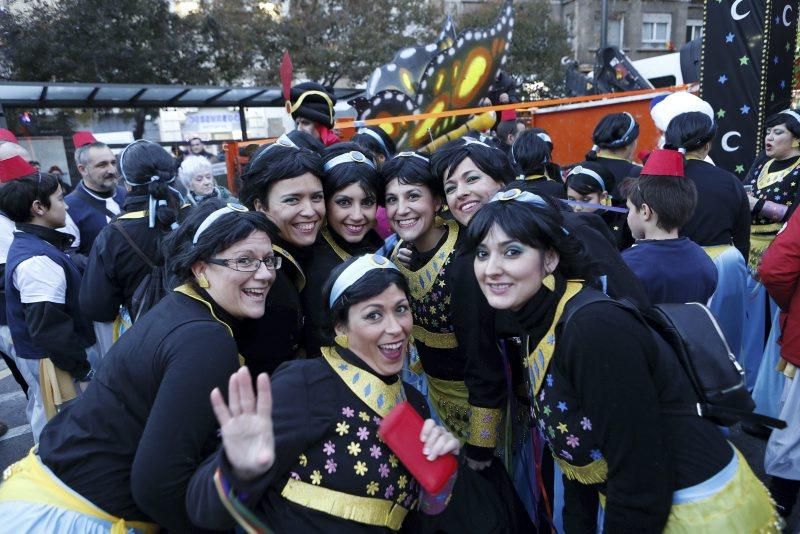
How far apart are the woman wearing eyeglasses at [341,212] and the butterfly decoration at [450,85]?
2.86 meters

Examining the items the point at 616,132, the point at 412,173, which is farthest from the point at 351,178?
the point at 616,132

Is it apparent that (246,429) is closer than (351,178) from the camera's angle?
Yes

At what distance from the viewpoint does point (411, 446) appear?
1585mm

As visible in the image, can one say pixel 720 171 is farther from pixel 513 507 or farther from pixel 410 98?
pixel 410 98

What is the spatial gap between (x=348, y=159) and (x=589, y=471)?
168cm

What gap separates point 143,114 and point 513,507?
15906mm

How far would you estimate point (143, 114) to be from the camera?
50.2 feet

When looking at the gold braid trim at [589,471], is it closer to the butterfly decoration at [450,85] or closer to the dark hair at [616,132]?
the dark hair at [616,132]

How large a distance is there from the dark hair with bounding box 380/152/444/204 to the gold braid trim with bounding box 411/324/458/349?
65 cm

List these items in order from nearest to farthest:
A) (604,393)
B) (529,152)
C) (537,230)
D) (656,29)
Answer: (604,393) → (537,230) → (529,152) → (656,29)


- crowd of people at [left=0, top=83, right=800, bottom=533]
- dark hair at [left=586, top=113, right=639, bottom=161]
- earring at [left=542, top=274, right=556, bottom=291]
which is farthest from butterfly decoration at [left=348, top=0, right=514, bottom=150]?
earring at [left=542, top=274, right=556, bottom=291]

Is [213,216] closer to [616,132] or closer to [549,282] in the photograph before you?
[549,282]

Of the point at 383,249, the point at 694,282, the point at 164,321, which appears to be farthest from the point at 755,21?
the point at 164,321

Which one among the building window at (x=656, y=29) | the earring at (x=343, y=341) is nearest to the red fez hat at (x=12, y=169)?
the earring at (x=343, y=341)
